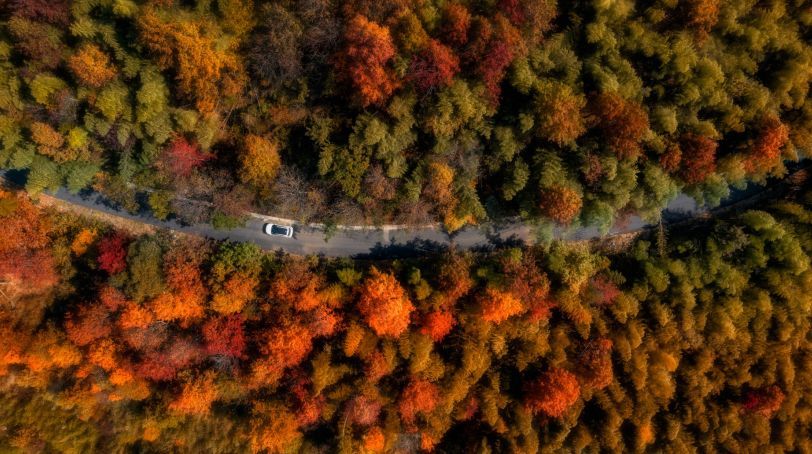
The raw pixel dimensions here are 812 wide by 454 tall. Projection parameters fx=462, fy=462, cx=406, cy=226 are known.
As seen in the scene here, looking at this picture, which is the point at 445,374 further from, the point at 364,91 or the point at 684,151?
the point at 684,151

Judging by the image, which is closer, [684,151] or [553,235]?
[684,151]

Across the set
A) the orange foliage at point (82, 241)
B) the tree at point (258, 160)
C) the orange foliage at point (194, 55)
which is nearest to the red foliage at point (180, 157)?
the orange foliage at point (194, 55)

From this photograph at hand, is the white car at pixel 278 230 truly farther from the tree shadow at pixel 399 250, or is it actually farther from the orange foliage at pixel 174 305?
the orange foliage at pixel 174 305

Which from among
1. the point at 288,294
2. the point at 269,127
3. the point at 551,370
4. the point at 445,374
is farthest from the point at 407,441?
the point at 269,127

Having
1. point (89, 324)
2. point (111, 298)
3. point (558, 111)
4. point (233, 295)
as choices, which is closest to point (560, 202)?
point (558, 111)

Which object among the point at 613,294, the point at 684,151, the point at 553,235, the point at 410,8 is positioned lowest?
the point at 613,294

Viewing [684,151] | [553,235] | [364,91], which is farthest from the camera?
[553,235]
